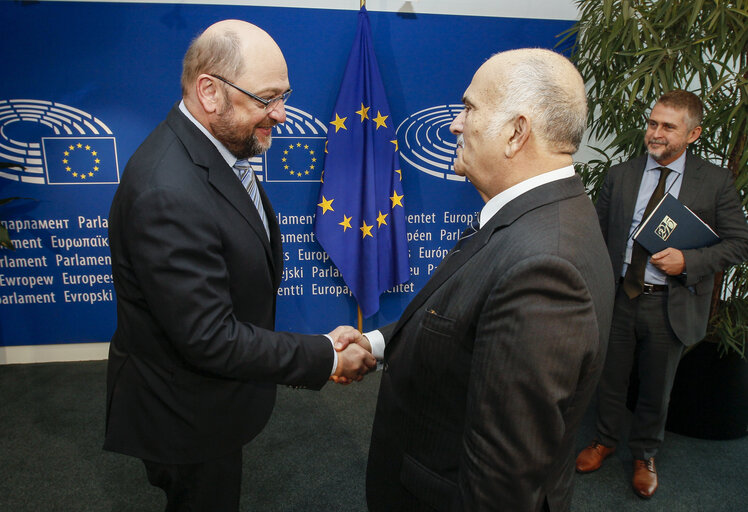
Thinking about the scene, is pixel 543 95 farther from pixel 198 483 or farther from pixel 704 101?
pixel 704 101

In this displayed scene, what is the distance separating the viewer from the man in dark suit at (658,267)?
228 centimetres

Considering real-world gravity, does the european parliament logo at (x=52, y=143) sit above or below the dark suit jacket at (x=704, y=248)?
above

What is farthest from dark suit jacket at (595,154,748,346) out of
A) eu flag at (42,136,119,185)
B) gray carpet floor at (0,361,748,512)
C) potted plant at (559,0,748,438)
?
eu flag at (42,136,119,185)

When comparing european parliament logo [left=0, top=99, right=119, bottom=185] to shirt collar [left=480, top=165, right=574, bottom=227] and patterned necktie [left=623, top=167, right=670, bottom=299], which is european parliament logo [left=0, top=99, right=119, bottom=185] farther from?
patterned necktie [left=623, top=167, right=670, bottom=299]

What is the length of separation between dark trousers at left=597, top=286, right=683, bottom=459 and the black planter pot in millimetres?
372

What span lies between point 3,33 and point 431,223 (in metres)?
3.01

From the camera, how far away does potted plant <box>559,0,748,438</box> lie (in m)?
2.41

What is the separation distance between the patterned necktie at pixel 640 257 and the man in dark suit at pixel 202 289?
63.8 inches

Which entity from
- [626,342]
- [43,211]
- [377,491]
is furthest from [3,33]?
[626,342]

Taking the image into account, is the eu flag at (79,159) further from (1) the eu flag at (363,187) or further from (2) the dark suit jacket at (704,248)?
(2) the dark suit jacket at (704,248)

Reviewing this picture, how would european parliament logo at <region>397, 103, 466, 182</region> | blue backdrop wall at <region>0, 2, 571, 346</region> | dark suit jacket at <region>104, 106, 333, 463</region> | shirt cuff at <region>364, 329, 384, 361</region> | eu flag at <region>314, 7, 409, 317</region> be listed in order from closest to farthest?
1. dark suit jacket at <region>104, 106, 333, 463</region>
2. shirt cuff at <region>364, 329, 384, 361</region>
3. blue backdrop wall at <region>0, 2, 571, 346</region>
4. eu flag at <region>314, 7, 409, 317</region>
5. european parliament logo at <region>397, 103, 466, 182</region>

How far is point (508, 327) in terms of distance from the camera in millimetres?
846

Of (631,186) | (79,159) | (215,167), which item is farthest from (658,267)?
(79,159)

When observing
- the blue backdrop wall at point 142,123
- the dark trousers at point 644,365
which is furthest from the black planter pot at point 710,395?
the blue backdrop wall at point 142,123
